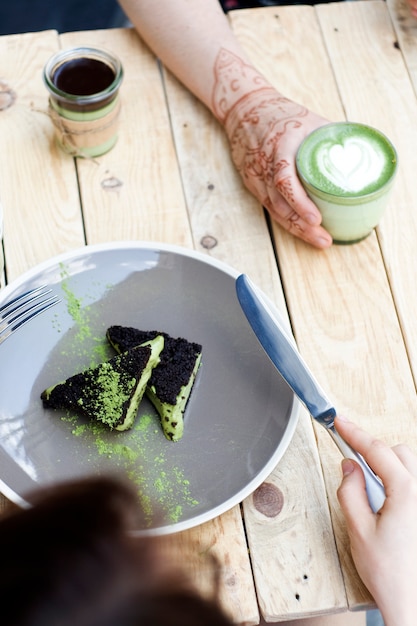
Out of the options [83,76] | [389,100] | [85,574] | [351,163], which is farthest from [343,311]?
[85,574]

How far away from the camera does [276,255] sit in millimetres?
1294

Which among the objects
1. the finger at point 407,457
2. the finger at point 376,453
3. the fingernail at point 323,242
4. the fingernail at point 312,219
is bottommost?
the finger at point 407,457

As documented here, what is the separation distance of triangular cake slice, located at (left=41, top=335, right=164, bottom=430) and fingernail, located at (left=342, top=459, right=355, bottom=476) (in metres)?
Result: 0.29

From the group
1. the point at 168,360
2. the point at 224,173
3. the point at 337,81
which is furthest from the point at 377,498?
the point at 337,81

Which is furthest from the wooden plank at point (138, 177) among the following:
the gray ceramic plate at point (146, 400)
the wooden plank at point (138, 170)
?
the gray ceramic plate at point (146, 400)

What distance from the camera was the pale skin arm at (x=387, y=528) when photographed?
3.12ft

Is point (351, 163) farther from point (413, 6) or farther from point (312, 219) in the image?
point (413, 6)

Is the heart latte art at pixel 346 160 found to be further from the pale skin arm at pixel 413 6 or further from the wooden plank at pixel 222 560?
the wooden plank at pixel 222 560

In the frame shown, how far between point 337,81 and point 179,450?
0.78m

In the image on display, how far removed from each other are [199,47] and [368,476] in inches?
32.4

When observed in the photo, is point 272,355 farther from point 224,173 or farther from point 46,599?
point 46,599

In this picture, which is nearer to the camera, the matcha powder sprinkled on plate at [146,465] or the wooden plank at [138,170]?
the matcha powder sprinkled on plate at [146,465]

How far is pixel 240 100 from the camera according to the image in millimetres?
1380

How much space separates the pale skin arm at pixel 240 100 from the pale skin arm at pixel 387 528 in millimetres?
385
